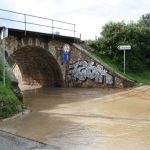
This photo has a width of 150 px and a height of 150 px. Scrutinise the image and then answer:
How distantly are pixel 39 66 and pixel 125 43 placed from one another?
6803mm

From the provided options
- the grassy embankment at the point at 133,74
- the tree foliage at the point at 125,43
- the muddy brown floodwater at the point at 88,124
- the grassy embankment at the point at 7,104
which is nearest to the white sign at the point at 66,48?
the grassy embankment at the point at 133,74

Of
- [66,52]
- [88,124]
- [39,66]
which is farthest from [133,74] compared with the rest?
[88,124]

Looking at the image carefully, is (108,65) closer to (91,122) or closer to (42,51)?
(42,51)

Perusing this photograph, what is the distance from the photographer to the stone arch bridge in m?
28.4

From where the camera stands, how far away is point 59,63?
31.2m

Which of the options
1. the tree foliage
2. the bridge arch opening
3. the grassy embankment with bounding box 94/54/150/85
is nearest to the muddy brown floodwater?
the grassy embankment with bounding box 94/54/150/85

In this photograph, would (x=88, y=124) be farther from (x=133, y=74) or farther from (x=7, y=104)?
(x=133, y=74)

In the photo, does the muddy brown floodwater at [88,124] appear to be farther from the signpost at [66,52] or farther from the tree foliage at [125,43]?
the tree foliage at [125,43]

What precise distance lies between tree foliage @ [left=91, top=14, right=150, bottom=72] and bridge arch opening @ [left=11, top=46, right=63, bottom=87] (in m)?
3.65

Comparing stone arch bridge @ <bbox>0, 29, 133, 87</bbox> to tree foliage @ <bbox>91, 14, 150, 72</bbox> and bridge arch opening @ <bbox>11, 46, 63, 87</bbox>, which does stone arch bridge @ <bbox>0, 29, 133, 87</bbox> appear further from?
tree foliage @ <bbox>91, 14, 150, 72</bbox>

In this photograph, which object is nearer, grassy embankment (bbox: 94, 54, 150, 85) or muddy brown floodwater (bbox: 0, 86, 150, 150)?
muddy brown floodwater (bbox: 0, 86, 150, 150)

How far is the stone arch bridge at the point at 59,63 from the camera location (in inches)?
1117

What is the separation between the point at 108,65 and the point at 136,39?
13.1 ft

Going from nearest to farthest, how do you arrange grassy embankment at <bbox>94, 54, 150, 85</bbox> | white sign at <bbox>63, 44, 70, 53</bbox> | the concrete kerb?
1. the concrete kerb
2. grassy embankment at <bbox>94, 54, 150, 85</bbox>
3. white sign at <bbox>63, 44, 70, 53</bbox>
